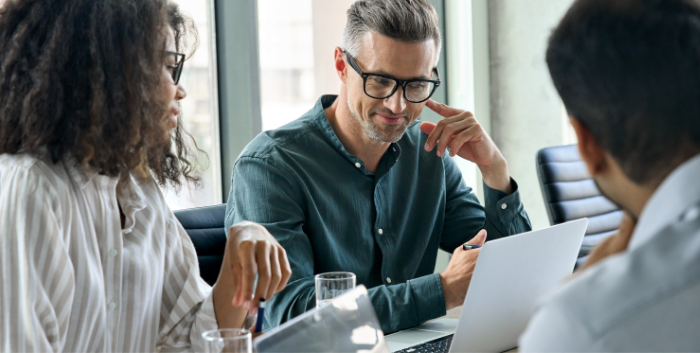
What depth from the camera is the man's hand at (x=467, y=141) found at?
6.11 ft

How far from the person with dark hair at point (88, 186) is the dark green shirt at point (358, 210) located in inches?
12.3

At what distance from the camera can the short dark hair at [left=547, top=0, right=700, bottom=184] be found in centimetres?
57

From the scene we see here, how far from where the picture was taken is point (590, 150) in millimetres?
637

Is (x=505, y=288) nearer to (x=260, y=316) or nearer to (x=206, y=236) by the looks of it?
(x=260, y=316)

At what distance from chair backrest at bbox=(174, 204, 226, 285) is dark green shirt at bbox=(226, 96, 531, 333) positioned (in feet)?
0.25

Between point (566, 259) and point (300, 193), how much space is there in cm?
70

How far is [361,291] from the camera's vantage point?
0.93 metres

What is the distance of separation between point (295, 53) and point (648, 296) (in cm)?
273

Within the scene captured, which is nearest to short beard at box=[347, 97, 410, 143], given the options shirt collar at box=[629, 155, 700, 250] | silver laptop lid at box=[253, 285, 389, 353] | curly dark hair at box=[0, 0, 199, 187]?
curly dark hair at box=[0, 0, 199, 187]

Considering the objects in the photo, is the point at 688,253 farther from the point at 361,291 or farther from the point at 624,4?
the point at 361,291

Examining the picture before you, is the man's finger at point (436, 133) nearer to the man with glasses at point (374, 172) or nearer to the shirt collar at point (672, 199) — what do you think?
the man with glasses at point (374, 172)

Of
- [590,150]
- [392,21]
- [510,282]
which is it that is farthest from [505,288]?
[392,21]

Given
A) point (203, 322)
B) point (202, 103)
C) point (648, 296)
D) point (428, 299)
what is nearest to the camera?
point (648, 296)

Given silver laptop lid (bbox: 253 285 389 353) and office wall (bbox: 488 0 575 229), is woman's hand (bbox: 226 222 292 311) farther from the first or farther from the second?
office wall (bbox: 488 0 575 229)
